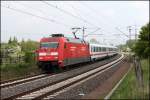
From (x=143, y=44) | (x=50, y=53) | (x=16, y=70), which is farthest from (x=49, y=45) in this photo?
(x=143, y=44)

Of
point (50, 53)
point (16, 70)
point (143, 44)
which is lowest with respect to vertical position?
point (16, 70)

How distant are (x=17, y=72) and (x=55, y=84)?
8.59 metres

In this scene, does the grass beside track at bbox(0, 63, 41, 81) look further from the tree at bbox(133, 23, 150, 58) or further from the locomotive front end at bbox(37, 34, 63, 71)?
the tree at bbox(133, 23, 150, 58)

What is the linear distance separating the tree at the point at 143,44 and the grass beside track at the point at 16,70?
9.58 meters

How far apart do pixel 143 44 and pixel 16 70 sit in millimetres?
11543

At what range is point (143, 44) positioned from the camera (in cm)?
2306

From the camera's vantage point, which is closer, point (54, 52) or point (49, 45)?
point (54, 52)

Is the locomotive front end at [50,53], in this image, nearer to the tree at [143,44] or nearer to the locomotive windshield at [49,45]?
the locomotive windshield at [49,45]

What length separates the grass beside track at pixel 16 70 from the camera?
27.9 m

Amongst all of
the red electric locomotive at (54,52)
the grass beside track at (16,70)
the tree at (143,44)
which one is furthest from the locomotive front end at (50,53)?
the tree at (143,44)

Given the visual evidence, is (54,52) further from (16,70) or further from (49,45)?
(16,70)

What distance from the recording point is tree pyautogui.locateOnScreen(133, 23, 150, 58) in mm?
21850

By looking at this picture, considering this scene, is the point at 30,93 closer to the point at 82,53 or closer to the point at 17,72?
the point at 17,72

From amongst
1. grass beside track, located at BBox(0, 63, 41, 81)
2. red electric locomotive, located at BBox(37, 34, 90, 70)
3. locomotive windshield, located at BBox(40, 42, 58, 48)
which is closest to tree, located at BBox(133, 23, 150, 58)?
red electric locomotive, located at BBox(37, 34, 90, 70)
